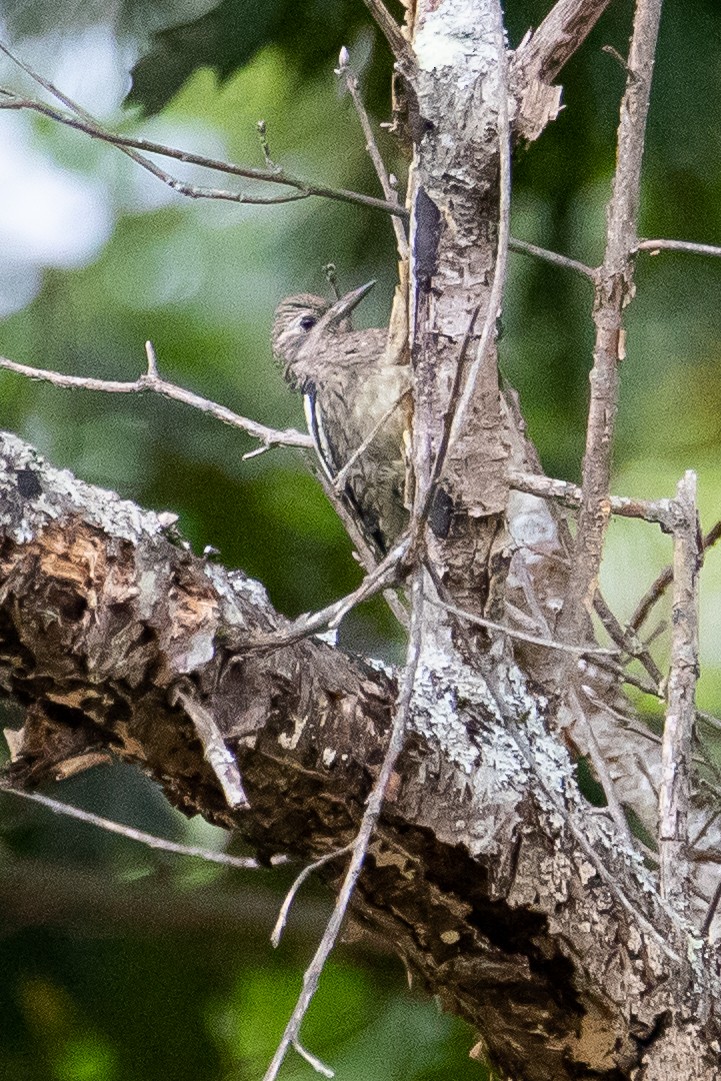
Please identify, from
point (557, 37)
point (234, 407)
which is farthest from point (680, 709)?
point (234, 407)

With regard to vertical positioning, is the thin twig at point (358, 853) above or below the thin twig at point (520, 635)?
below

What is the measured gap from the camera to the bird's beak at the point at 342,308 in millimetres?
1504

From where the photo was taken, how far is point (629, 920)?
82cm

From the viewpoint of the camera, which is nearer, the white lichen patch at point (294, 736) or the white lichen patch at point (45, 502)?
the white lichen patch at point (45, 502)

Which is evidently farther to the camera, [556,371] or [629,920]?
[556,371]

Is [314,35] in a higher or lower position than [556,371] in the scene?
higher

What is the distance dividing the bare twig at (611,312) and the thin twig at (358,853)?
188 mm

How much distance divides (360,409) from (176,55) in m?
0.52

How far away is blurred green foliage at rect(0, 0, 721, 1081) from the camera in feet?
5.27

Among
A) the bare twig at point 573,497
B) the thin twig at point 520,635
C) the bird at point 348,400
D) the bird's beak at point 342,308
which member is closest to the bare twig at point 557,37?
the bare twig at point 573,497

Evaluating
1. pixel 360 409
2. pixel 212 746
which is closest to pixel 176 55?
pixel 360 409

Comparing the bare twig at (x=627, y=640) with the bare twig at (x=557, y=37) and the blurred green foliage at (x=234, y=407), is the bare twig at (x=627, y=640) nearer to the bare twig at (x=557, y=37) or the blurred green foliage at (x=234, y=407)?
the bare twig at (x=557, y=37)

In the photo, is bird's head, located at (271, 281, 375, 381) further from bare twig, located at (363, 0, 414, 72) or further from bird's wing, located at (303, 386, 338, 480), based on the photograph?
bare twig, located at (363, 0, 414, 72)

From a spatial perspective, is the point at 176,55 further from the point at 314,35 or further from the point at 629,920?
the point at 629,920
